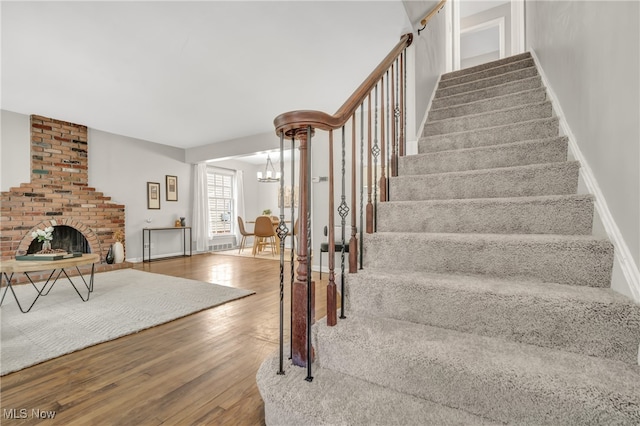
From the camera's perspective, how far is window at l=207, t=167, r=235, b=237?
7.63 m

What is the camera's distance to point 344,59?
313 cm

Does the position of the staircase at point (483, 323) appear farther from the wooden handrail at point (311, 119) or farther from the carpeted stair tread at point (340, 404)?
the wooden handrail at point (311, 119)

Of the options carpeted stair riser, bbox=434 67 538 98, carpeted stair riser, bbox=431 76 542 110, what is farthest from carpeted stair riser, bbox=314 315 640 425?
carpeted stair riser, bbox=434 67 538 98

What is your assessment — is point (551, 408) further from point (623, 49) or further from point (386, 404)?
point (623, 49)

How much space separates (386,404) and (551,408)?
1.52 ft

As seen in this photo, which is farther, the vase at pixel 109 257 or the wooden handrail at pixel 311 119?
the vase at pixel 109 257

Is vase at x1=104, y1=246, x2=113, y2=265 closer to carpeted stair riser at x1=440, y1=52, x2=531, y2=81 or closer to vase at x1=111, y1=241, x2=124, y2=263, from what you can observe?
vase at x1=111, y1=241, x2=124, y2=263

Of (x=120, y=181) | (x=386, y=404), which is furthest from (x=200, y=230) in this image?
(x=386, y=404)

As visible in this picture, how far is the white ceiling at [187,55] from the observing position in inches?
93.1

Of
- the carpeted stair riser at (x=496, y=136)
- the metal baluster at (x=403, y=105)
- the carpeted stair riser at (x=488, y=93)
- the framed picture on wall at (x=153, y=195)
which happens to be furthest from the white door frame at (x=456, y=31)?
the framed picture on wall at (x=153, y=195)

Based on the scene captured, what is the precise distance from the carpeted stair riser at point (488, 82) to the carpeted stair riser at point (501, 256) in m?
2.30

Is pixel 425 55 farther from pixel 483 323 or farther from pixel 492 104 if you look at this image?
pixel 483 323

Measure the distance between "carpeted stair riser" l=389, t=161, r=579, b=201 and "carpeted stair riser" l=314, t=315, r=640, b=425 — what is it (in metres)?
0.93
